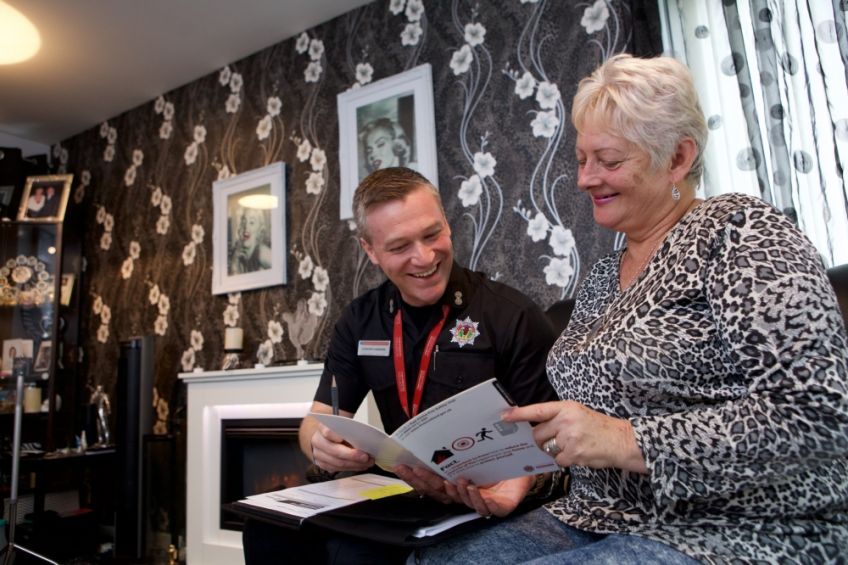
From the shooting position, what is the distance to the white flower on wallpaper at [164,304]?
3752 millimetres

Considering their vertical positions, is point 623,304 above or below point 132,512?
above

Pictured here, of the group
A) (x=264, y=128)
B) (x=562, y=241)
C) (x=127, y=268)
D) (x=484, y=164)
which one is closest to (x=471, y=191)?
(x=484, y=164)

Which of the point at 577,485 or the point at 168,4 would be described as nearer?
the point at 577,485

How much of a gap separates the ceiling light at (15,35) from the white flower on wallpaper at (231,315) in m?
1.50

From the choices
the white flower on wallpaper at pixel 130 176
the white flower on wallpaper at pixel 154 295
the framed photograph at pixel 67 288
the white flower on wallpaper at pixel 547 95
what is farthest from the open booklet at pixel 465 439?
the framed photograph at pixel 67 288

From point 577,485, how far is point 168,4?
9.64ft

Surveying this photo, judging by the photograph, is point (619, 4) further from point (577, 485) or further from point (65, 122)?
point (65, 122)

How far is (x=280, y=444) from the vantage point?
2.98 meters

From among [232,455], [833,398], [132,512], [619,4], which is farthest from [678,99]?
[132,512]

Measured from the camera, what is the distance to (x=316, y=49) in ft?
10.8

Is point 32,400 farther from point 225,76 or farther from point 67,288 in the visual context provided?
point 225,76

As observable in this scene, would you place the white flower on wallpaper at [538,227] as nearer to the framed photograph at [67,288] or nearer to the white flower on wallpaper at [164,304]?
the white flower on wallpaper at [164,304]

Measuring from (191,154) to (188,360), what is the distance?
122 centimetres

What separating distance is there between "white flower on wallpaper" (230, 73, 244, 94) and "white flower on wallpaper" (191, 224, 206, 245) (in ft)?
2.63
